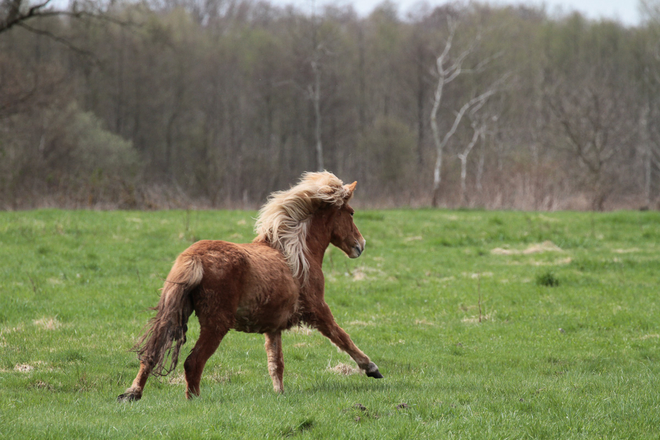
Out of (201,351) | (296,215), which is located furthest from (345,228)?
(201,351)

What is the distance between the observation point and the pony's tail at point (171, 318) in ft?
15.9

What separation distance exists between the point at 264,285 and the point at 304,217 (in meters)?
1.19

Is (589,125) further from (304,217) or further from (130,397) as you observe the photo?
(130,397)

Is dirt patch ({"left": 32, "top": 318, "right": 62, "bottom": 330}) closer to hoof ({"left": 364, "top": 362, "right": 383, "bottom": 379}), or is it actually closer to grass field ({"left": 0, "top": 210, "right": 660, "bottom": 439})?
grass field ({"left": 0, "top": 210, "right": 660, "bottom": 439})

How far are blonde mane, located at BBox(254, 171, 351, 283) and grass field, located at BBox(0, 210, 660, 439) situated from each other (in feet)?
4.50

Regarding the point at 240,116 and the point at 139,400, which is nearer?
the point at 139,400

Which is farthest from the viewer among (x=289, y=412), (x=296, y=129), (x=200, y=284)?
(x=296, y=129)

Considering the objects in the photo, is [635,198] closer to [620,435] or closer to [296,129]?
[296,129]

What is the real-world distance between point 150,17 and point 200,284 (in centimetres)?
4450

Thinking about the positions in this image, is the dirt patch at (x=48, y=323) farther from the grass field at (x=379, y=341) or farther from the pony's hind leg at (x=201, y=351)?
the pony's hind leg at (x=201, y=351)

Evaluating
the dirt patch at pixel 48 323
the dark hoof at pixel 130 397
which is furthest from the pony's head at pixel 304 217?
the dirt patch at pixel 48 323

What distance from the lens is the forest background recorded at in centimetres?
3603

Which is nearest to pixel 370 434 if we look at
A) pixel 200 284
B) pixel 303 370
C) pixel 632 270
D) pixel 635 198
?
pixel 200 284

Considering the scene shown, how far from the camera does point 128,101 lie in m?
47.2
